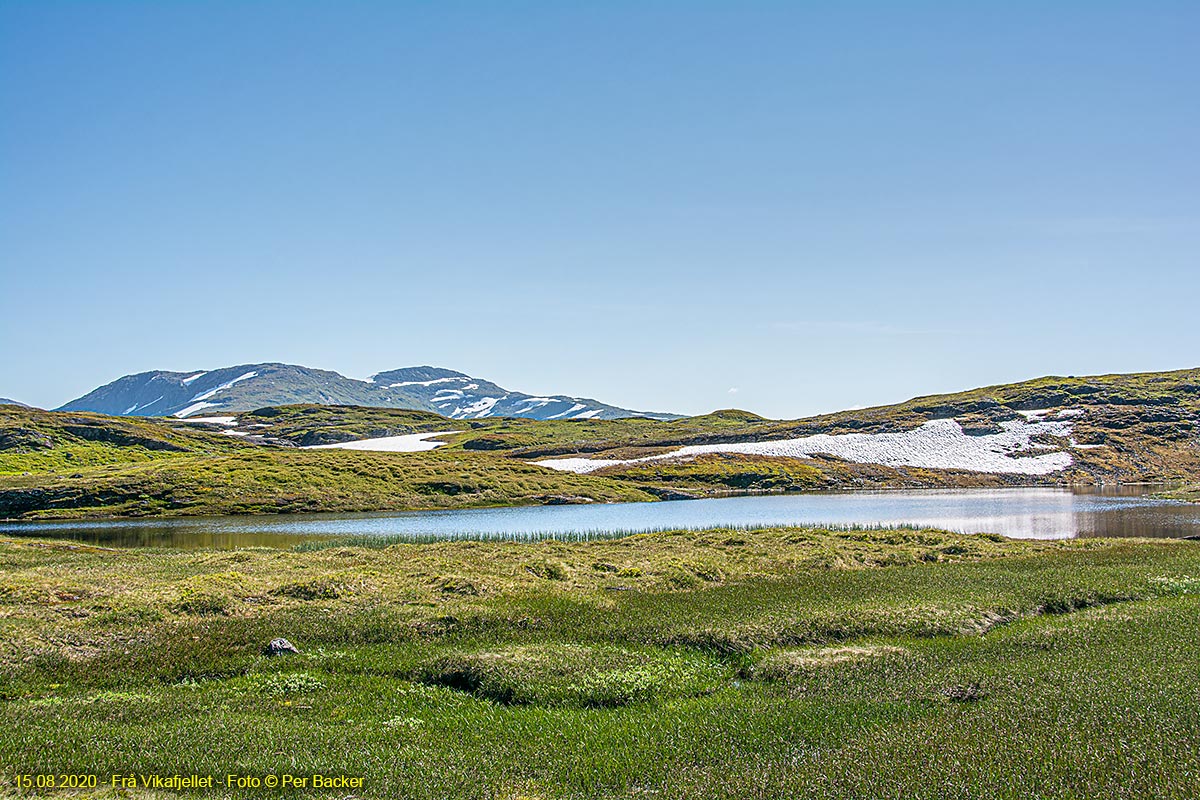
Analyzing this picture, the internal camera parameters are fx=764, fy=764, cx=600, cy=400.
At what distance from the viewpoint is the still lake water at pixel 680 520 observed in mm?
65125

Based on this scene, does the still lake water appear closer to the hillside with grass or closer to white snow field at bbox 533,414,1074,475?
the hillside with grass

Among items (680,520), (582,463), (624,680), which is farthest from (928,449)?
(624,680)

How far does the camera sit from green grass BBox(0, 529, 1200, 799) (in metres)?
12.4

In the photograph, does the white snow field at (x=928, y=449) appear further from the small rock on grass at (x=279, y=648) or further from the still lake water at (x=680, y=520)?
the small rock on grass at (x=279, y=648)

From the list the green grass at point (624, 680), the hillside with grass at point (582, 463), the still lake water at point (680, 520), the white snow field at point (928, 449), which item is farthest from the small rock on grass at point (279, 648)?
the white snow field at point (928, 449)

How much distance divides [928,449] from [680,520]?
96.3 m

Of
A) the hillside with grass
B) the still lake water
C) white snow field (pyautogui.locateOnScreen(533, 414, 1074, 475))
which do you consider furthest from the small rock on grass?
white snow field (pyautogui.locateOnScreen(533, 414, 1074, 475))

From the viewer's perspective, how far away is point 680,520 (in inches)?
3105

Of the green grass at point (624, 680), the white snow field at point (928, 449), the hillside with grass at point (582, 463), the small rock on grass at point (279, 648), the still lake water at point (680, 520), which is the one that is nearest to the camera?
the green grass at point (624, 680)

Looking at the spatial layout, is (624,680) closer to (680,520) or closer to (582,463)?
(680,520)

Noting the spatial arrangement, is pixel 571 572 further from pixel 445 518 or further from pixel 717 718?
pixel 445 518

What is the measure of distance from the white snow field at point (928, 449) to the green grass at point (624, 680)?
4361 inches

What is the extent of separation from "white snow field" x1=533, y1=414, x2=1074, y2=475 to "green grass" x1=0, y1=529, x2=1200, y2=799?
110780mm

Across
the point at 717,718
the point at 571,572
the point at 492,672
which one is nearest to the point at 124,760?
the point at 492,672
